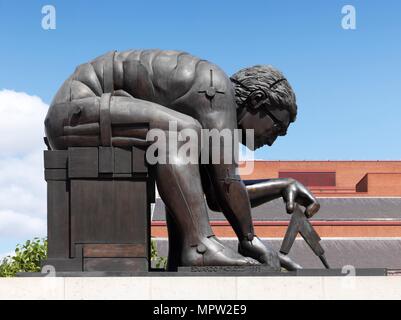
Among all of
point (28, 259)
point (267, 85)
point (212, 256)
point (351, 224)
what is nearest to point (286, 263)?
point (212, 256)

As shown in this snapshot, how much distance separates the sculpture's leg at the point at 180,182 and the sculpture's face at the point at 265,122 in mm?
836

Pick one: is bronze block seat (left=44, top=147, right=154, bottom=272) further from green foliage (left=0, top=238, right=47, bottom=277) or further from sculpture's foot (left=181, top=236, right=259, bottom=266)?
green foliage (left=0, top=238, right=47, bottom=277)

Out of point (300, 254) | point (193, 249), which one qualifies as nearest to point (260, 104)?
point (193, 249)

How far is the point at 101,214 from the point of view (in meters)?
7.14

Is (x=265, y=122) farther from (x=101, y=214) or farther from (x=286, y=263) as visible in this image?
(x=101, y=214)

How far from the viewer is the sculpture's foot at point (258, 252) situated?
24.4ft

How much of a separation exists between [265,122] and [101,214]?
2.00 m

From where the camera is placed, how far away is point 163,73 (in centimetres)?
756

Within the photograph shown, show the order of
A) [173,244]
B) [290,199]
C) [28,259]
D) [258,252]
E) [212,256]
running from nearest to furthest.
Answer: [212,256]
[258,252]
[290,199]
[173,244]
[28,259]

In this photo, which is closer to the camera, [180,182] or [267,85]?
[180,182]

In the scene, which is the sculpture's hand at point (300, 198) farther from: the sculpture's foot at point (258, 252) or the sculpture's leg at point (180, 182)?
the sculpture's leg at point (180, 182)

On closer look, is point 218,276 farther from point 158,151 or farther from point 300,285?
point 158,151

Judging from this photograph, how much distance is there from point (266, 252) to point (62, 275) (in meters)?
1.96

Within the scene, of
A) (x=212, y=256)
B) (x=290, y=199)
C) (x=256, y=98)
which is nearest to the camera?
(x=212, y=256)
